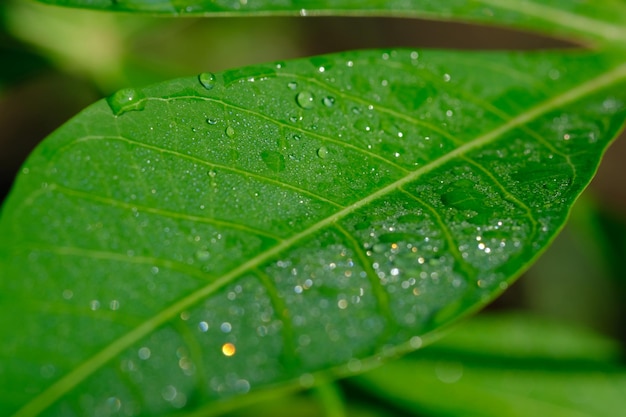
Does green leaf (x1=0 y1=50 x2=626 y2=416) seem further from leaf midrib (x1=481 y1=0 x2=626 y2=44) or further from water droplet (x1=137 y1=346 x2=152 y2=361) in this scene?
leaf midrib (x1=481 y1=0 x2=626 y2=44)

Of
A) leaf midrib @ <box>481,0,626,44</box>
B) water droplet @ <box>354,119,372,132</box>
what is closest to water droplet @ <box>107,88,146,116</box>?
water droplet @ <box>354,119,372,132</box>

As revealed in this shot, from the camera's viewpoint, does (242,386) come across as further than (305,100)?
No

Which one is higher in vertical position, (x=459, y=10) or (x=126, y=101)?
(x=459, y=10)

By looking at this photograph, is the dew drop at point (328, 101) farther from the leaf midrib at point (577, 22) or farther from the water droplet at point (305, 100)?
the leaf midrib at point (577, 22)

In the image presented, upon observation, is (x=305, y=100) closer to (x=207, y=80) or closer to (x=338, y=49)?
(x=207, y=80)

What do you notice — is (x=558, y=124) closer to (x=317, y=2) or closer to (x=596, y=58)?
(x=596, y=58)

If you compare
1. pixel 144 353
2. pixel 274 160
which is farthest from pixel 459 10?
pixel 144 353
